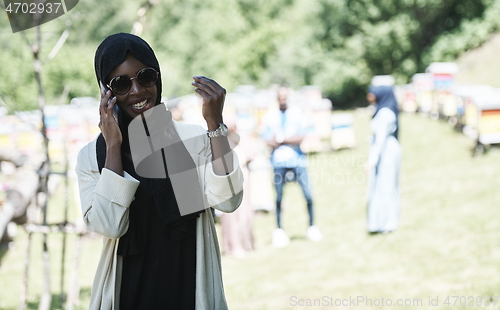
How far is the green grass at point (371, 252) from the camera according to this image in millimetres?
5203

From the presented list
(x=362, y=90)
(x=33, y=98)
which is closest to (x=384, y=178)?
(x=33, y=98)

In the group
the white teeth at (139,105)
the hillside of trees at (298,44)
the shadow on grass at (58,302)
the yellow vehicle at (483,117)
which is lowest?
the shadow on grass at (58,302)

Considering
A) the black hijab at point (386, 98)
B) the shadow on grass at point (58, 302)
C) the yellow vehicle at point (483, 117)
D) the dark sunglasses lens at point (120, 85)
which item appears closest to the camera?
the dark sunglasses lens at point (120, 85)

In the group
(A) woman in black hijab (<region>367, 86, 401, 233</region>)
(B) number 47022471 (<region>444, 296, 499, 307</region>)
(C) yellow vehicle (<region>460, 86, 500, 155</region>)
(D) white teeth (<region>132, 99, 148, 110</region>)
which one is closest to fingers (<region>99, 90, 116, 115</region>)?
(D) white teeth (<region>132, 99, 148, 110</region>)

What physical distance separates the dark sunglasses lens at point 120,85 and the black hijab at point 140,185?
4 centimetres

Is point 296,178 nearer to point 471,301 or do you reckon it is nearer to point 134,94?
point 471,301

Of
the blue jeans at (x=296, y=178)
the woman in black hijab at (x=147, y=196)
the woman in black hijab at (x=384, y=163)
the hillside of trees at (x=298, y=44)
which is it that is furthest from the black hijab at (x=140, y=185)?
the hillside of trees at (x=298, y=44)

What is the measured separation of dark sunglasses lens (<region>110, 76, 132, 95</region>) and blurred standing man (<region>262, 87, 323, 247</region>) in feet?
17.4

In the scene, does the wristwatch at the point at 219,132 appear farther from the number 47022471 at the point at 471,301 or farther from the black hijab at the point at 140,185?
the number 47022471 at the point at 471,301

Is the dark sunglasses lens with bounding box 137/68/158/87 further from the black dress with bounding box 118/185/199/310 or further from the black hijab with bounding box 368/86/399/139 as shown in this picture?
the black hijab with bounding box 368/86/399/139

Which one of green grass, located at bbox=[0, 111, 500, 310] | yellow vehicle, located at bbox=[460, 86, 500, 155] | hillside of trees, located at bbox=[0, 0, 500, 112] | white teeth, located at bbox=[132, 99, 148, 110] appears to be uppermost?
hillside of trees, located at bbox=[0, 0, 500, 112]

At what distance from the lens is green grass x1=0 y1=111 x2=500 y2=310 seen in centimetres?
520

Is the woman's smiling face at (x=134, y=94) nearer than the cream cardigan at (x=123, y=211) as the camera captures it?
No

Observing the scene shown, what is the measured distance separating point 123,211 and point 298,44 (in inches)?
1255
